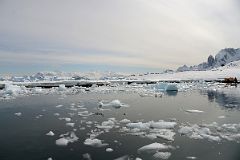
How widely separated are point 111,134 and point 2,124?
4464 mm

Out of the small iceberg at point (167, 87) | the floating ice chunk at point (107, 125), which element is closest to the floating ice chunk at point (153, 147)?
the floating ice chunk at point (107, 125)

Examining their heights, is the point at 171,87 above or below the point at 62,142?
above

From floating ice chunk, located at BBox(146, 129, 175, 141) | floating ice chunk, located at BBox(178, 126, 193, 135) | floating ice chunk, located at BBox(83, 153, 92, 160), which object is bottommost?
floating ice chunk, located at BBox(83, 153, 92, 160)

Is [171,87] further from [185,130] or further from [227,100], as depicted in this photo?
[185,130]

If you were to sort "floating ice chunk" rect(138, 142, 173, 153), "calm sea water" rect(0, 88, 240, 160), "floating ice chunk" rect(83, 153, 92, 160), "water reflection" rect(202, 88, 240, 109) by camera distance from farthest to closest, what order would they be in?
"water reflection" rect(202, 88, 240, 109), "floating ice chunk" rect(138, 142, 173, 153), "calm sea water" rect(0, 88, 240, 160), "floating ice chunk" rect(83, 153, 92, 160)

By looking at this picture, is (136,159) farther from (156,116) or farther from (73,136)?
Result: (156,116)

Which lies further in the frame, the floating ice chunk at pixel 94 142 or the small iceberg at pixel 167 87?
the small iceberg at pixel 167 87

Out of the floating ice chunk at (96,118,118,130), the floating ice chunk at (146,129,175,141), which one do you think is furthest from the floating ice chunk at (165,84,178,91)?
the floating ice chunk at (146,129,175,141)

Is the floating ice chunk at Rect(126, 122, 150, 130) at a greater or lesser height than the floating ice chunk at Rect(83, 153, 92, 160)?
greater

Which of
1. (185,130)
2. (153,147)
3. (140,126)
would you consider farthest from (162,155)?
(140,126)

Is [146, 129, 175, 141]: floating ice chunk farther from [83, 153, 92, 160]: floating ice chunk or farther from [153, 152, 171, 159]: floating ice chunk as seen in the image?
[83, 153, 92, 160]: floating ice chunk

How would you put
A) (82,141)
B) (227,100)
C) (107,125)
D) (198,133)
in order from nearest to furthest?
(82,141) → (198,133) → (107,125) → (227,100)

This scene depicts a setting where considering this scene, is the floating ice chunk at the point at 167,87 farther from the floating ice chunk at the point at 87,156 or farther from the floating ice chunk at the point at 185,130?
the floating ice chunk at the point at 87,156

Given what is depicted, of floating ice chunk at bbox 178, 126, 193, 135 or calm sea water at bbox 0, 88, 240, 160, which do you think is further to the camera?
floating ice chunk at bbox 178, 126, 193, 135
